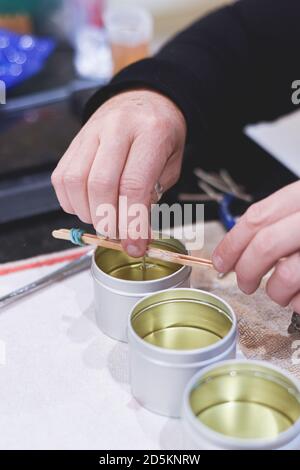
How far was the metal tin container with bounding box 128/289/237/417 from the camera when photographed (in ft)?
2.07

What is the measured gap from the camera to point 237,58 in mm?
1111

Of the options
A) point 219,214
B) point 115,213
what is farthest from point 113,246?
point 219,214

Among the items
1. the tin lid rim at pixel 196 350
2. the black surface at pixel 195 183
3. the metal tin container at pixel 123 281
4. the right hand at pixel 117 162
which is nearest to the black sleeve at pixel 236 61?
the black surface at pixel 195 183

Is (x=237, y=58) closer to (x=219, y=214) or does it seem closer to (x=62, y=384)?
(x=219, y=214)

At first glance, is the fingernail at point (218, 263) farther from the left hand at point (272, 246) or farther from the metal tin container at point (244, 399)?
the metal tin container at point (244, 399)

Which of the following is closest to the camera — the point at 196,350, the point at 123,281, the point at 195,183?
the point at 196,350

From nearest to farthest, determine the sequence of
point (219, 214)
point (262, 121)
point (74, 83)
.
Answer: point (219, 214) < point (262, 121) < point (74, 83)

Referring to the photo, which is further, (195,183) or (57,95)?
(57,95)

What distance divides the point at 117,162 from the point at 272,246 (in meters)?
0.21

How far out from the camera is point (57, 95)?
1403mm

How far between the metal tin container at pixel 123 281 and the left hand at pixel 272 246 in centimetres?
8

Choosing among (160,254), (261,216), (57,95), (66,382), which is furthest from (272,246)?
(57,95)

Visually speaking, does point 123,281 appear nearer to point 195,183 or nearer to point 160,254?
point 160,254

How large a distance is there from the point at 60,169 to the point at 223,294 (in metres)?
0.26
